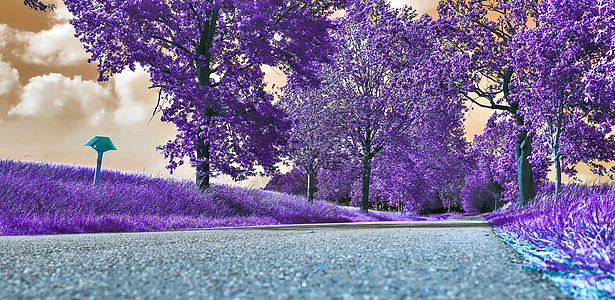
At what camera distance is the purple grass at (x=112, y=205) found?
8.40 meters

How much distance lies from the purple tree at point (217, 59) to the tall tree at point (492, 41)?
473cm

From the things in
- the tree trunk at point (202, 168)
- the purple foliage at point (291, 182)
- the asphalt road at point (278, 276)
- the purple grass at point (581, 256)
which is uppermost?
the purple foliage at point (291, 182)

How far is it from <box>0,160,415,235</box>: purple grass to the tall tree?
295 inches

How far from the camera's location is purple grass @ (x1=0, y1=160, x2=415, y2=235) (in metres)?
8.40

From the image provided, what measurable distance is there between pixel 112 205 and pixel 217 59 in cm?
652

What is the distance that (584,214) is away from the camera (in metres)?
4.25

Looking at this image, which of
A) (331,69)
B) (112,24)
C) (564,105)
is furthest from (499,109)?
(112,24)

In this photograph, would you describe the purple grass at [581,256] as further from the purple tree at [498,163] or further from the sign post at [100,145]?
the purple tree at [498,163]

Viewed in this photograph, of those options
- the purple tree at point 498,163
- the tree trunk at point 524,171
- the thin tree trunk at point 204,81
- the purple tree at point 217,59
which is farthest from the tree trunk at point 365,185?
the thin tree trunk at point 204,81

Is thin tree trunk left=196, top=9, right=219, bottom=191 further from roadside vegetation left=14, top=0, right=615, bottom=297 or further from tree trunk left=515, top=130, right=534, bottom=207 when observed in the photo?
tree trunk left=515, top=130, right=534, bottom=207

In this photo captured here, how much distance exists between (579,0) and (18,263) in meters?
14.6

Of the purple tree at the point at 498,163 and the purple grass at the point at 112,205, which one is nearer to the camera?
the purple grass at the point at 112,205

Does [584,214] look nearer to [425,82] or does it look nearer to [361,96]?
[425,82]

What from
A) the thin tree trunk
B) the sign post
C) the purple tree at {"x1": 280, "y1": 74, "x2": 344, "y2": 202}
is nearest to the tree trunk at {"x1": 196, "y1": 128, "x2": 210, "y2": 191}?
the thin tree trunk
